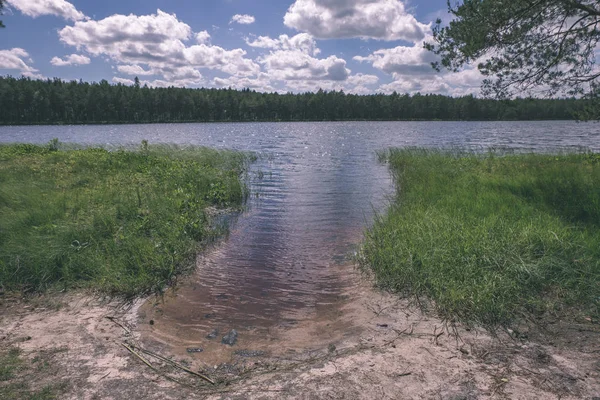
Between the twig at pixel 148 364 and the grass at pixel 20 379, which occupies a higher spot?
the grass at pixel 20 379

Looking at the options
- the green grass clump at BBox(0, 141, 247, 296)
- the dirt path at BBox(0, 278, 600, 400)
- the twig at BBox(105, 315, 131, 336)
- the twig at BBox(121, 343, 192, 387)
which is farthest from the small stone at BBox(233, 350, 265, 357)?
the green grass clump at BBox(0, 141, 247, 296)

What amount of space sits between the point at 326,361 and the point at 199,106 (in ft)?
460

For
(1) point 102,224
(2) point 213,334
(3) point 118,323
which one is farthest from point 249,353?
(1) point 102,224

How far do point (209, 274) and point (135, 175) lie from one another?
8.08 meters

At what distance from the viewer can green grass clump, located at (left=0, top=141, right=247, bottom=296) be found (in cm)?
707

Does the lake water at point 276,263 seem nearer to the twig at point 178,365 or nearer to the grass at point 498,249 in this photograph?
the twig at point 178,365

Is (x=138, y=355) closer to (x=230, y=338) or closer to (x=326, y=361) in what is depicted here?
(x=230, y=338)

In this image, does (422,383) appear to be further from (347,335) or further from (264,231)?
(264,231)

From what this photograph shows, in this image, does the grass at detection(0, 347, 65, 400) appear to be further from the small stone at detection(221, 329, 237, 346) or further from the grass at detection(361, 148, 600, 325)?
the grass at detection(361, 148, 600, 325)

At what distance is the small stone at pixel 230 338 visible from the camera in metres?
Result: 5.51

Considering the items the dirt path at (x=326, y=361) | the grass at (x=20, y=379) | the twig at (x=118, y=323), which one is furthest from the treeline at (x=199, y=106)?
the grass at (x=20, y=379)

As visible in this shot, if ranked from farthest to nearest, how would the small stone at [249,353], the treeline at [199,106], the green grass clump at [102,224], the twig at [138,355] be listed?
1. the treeline at [199,106]
2. the green grass clump at [102,224]
3. the small stone at [249,353]
4. the twig at [138,355]

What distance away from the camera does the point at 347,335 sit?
5559 mm

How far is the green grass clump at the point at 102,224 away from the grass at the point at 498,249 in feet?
14.3
